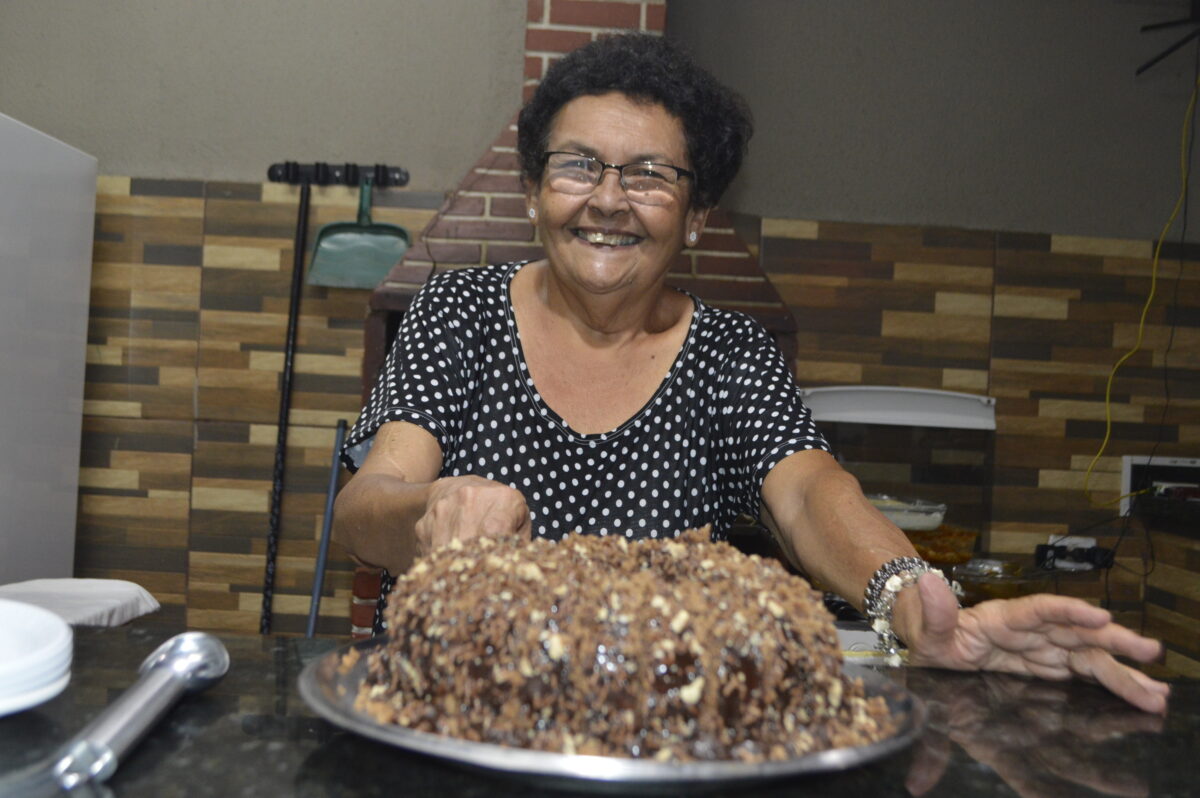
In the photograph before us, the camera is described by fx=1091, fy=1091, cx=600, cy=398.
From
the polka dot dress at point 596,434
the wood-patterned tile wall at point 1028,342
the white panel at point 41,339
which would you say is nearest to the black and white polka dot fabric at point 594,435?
the polka dot dress at point 596,434

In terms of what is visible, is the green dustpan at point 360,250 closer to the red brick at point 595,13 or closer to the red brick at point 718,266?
the red brick at point 595,13

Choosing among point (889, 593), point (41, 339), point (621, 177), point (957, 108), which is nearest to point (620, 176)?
point (621, 177)

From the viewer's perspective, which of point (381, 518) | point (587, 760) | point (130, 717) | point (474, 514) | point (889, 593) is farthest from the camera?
point (381, 518)

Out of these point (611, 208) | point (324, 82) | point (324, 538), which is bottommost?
point (324, 538)

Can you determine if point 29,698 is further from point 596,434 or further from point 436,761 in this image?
point 596,434

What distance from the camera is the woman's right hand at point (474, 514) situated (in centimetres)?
89

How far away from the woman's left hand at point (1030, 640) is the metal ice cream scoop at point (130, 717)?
22.0 inches

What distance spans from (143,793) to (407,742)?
168 millimetres

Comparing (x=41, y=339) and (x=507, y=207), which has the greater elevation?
(x=507, y=207)

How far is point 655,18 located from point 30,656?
2396mm

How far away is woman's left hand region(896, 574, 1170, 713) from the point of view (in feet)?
2.78

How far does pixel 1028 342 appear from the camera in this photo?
3.42 m

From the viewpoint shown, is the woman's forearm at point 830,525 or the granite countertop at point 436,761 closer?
the granite countertop at point 436,761

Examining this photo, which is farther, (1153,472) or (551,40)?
(1153,472)
